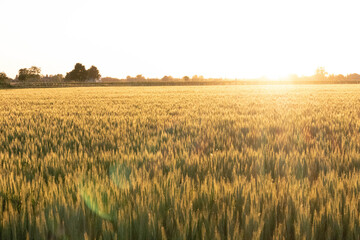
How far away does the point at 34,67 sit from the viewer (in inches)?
4373

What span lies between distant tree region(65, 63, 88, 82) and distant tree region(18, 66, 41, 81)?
12595mm

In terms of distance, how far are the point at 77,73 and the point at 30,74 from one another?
57.5 feet

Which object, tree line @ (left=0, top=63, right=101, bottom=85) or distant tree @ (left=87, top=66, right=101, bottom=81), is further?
distant tree @ (left=87, top=66, right=101, bottom=81)

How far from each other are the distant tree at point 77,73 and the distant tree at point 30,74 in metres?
12.6

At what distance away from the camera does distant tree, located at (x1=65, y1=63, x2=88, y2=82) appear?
10038 centimetres

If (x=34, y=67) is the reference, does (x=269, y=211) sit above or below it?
below

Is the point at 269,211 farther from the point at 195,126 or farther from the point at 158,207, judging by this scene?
the point at 195,126

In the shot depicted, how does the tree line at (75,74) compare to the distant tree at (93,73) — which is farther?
the distant tree at (93,73)

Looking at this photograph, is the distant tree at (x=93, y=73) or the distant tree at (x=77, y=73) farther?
the distant tree at (x=93, y=73)

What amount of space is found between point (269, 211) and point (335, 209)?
0.36 metres

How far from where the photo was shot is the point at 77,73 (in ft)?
329

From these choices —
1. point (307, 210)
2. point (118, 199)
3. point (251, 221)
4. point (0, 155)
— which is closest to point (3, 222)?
point (118, 199)

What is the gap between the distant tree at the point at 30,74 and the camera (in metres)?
97.9

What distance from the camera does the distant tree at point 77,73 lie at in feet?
329
